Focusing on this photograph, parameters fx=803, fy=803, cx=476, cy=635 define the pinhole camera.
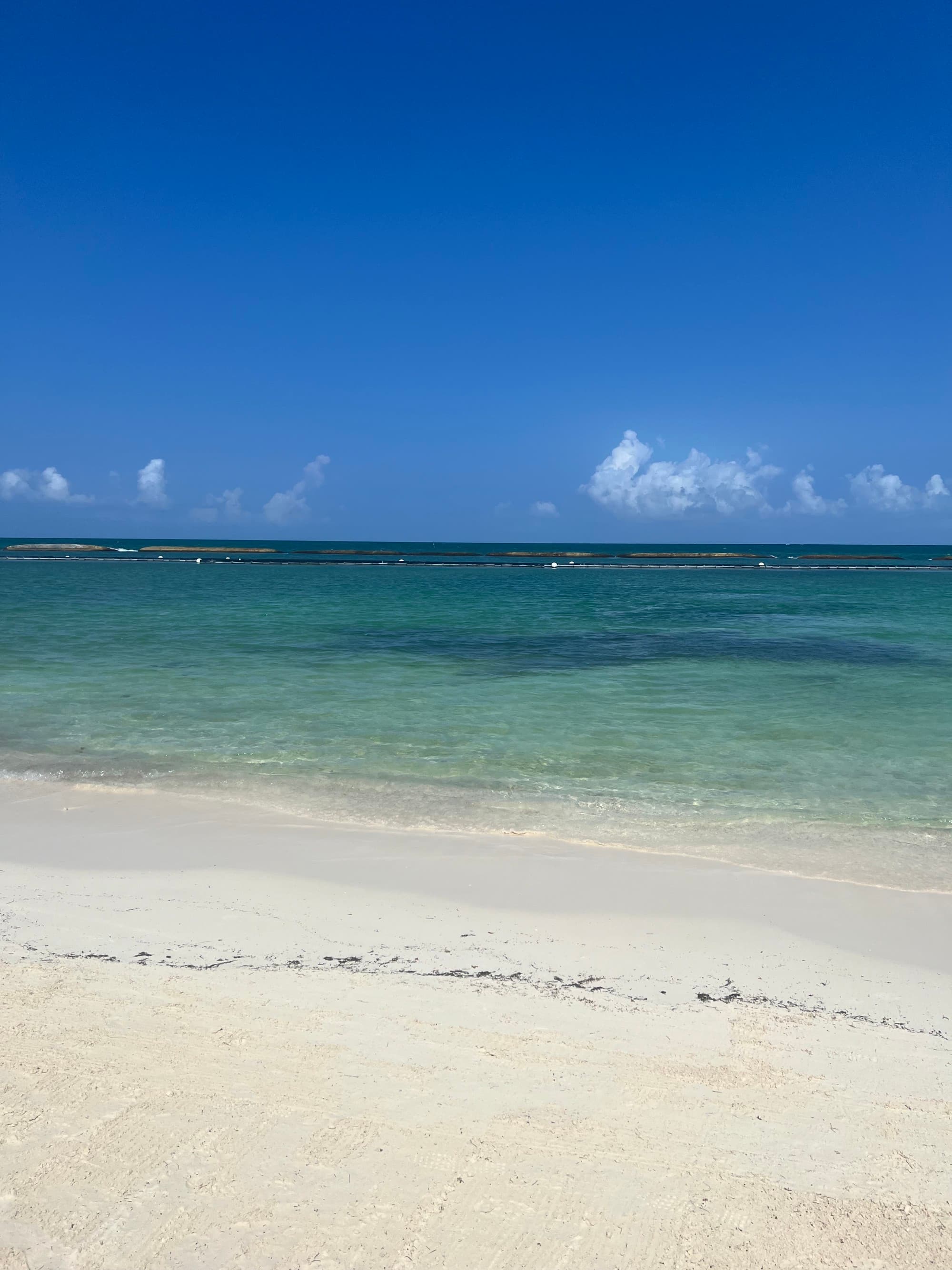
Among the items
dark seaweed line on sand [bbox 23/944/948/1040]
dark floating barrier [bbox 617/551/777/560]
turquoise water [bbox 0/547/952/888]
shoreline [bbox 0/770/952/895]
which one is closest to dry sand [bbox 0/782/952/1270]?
dark seaweed line on sand [bbox 23/944/948/1040]

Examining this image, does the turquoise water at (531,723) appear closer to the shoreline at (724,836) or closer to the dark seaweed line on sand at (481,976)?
the shoreline at (724,836)

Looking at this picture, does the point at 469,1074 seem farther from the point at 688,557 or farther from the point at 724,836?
the point at 688,557

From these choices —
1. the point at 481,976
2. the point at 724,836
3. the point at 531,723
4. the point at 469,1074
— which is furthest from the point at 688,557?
the point at 469,1074

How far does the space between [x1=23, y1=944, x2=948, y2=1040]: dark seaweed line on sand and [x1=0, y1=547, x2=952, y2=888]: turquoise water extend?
236 cm

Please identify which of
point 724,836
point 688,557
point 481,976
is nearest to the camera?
point 481,976

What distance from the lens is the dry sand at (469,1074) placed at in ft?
8.61

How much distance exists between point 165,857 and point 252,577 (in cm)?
5304

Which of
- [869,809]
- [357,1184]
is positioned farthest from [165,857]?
[869,809]

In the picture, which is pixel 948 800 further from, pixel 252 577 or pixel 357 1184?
pixel 252 577

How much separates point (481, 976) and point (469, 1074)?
0.96 meters

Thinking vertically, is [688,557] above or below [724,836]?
above

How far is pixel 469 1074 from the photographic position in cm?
342

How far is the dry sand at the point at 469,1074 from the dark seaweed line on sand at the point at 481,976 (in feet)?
0.08

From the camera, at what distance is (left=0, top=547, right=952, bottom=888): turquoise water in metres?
7.56
